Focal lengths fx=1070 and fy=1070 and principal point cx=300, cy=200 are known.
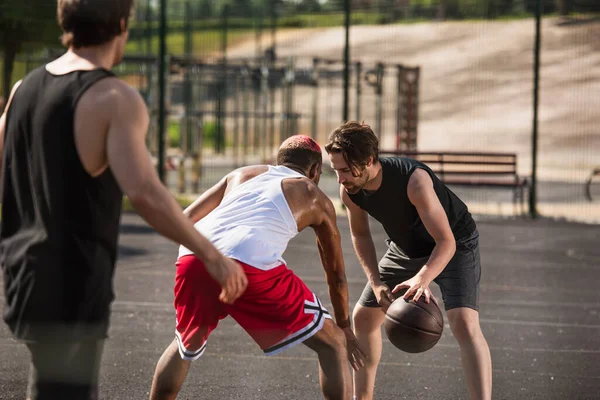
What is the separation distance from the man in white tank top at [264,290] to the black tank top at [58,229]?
4.11 ft

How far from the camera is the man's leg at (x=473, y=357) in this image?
16.1 feet

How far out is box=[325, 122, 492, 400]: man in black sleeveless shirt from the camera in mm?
4871

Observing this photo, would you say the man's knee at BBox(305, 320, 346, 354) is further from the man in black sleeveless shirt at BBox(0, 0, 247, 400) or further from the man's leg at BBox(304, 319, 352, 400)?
the man in black sleeveless shirt at BBox(0, 0, 247, 400)

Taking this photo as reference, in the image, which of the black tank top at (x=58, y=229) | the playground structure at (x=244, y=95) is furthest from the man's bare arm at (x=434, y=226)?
Result: the playground structure at (x=244, y=95)

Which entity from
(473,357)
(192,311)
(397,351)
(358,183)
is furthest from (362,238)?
(397,351)

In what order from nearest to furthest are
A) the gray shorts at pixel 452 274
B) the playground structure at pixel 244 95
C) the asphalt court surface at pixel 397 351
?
the gray shorts at pixel 452 274, the asphalt court surface at pixel 397 351, the playground structure at pixel 244 95

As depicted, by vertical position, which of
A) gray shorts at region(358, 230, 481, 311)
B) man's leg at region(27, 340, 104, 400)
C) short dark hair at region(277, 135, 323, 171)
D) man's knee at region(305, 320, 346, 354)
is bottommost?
man's knee at region(305, 320, 346, 354)

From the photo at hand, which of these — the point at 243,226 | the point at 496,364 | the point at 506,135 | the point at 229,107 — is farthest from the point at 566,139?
the point at 243,226

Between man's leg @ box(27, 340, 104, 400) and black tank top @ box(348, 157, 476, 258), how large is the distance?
213 cm

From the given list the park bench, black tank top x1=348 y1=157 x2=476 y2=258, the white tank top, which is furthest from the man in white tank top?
the park bench

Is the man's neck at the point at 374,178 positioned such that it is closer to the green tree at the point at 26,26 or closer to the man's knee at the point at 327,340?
the man's knee at the point at 327,340

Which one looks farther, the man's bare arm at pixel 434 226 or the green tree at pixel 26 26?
the green tree at pixel 26 26

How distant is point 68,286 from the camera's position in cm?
314

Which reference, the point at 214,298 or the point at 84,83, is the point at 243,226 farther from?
the point at 84,83
